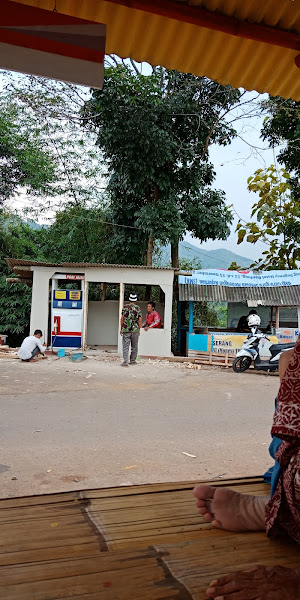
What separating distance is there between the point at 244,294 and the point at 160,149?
5.56 metres

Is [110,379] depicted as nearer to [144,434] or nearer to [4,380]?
[4,380]

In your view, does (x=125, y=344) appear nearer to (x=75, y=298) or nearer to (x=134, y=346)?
(x=134, y=346)

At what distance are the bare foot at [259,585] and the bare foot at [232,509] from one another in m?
0.38

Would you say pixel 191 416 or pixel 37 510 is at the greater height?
pixel 37 510

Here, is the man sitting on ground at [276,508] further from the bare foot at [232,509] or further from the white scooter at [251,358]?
the white scooter at [251,358]

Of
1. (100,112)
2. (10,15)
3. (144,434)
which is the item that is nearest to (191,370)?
(144,434)

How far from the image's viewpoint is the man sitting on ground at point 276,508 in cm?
147

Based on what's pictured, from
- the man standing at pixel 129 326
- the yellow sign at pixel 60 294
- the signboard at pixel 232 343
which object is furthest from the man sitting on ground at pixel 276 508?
the yellow sign at pixel 60 294

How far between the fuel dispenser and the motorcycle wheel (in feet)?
16.1

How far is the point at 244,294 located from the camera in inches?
552

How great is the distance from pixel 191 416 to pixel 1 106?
16.5 meters

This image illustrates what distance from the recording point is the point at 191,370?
38.4ft

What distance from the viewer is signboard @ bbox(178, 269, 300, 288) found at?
13766 millimetres

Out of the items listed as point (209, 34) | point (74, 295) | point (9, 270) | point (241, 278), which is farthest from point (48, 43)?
point (9, 270)
